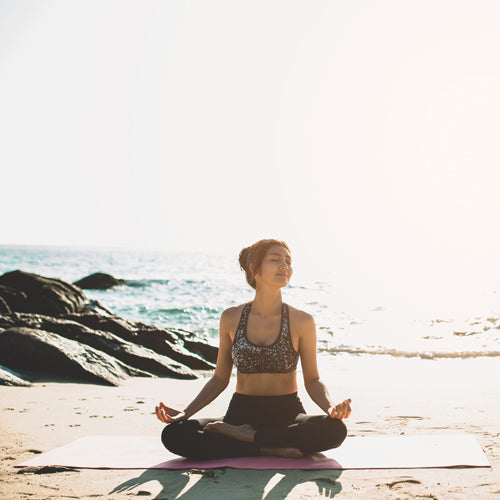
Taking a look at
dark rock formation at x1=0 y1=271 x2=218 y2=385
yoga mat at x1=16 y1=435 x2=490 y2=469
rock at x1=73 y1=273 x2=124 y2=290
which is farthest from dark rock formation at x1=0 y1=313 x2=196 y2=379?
rock at x1=73 y1=273 x2=124 y2=290

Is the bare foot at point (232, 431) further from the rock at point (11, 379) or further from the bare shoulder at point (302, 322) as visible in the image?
the rock at point (11, 379)

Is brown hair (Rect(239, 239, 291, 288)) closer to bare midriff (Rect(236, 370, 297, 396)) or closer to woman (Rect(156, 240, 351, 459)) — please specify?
woman (Rect(156, 240, 351, 459))

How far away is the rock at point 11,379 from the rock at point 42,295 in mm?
9330

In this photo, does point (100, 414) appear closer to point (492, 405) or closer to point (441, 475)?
point (441, 475)

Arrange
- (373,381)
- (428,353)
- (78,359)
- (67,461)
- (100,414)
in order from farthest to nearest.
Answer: (428,353) → (373,381) → (78,359) → (100,414) → (67,461)

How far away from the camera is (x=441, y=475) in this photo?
4.00m

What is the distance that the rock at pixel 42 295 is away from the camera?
17516mm

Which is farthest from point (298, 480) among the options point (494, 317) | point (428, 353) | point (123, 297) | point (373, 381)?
point (123, 297)

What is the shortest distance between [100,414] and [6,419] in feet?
3.18

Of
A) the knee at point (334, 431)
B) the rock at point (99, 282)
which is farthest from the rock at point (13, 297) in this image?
the rock at point (99, 282)

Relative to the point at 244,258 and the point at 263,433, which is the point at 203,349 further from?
the point at 263,433

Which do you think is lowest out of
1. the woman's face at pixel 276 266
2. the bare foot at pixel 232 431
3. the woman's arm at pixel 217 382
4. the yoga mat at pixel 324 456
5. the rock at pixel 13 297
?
the rock at pixel 13 297

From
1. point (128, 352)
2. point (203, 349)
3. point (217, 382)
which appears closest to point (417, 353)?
point (203, 349)

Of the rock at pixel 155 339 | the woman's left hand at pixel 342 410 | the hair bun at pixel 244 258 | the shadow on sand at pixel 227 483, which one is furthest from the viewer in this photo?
the rock at pixel 155 339
